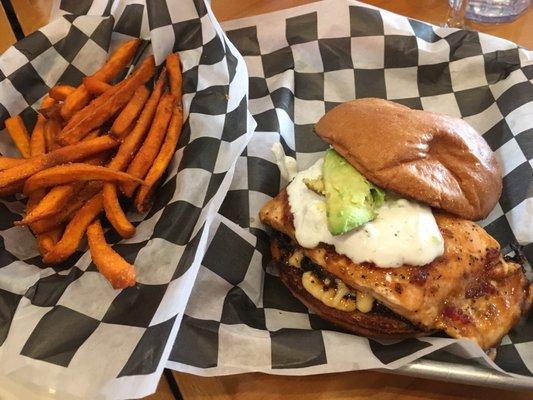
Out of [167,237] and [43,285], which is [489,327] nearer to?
[167,237]

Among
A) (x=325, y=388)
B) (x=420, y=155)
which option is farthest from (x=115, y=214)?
(x=420, y=155)

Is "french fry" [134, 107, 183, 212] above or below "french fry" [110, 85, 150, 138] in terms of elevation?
below

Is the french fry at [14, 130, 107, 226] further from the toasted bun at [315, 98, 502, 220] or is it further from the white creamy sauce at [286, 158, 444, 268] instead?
the toasted bun at [315, 98, 502, 220]

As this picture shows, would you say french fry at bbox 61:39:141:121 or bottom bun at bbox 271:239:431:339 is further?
french fry at bbox 61:39:141:121

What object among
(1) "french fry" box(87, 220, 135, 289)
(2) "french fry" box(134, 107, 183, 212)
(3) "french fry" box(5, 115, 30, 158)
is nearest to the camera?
(1) "french fry" box(87, 220, 135, 289)

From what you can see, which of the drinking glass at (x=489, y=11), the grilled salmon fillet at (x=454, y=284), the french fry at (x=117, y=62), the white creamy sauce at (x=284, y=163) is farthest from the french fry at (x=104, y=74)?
the drinking glass at (x=489, y=11)

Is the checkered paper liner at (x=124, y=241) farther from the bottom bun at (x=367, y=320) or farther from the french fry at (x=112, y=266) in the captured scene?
the bottom bun at (x=367, y=320)

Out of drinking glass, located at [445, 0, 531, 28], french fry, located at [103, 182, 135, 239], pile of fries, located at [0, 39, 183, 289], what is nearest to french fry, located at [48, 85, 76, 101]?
pile of fries, located at [0, 39, 183, 289]

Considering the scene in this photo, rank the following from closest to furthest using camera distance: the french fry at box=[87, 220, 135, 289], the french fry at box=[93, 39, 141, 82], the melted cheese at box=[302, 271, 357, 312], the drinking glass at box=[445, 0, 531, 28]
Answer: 1. the french fry at box=[87, 220, 135, 289]
2. the melted cheese at box=[302, 271, 357, 312]
3. the french fry at box=[93, 39, 141, 82]
4. the drinking glass at box=[445, 0, 531, 28]
